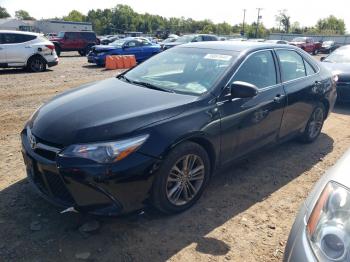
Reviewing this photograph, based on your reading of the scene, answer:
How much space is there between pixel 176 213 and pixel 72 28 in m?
57.9

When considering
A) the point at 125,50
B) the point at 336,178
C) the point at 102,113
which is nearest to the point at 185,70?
the point at 102,113

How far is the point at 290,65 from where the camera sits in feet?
15.8

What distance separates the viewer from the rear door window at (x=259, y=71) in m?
3.93

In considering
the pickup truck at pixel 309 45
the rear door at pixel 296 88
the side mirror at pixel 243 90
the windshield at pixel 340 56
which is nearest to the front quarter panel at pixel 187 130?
the side mirror at pixel 243 90

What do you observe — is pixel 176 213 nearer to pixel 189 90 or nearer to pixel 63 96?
pixel 189 90

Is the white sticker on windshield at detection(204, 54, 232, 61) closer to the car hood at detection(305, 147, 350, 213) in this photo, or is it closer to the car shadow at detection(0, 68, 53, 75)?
the car hood at detection(305, 147, 350, 213)

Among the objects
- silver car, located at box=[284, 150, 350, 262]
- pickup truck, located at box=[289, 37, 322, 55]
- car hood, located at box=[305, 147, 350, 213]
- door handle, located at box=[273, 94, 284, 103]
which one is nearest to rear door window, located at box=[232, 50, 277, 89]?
door handle, located at box=[273, 94, 284, 103]

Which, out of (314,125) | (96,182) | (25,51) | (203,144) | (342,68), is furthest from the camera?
(25,51)

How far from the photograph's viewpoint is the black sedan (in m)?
2.80

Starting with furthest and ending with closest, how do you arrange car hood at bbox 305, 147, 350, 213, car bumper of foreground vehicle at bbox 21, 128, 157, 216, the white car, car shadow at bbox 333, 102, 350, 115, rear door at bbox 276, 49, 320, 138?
1. the white car
2. car shadow at bbox 333, 102, 350, 115
3. rear door at bbox 276, 49, 320, 138
4. car bumper of foreground vehicle at bbox 21, 128, 157, 216
5. car hood at bbox 305, 147, 350, 213

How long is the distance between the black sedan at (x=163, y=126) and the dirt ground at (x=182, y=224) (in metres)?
0.30

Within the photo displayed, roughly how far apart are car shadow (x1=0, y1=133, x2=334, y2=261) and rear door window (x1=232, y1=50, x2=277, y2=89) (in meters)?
1.23

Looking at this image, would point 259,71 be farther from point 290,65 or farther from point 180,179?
point 180,179

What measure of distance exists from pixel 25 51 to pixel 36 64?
2.11 feet
